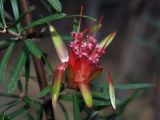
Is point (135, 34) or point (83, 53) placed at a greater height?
point (83, 53)

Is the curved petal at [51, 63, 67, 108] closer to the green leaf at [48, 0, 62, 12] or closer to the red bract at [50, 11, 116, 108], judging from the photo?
the red bract at [50, 11, 116, 108]

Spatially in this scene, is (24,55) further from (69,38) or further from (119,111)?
(119,111)

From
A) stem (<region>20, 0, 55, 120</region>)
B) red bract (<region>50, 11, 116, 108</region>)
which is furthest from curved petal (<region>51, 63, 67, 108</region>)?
stem (<region>20, 0, 55, 120</region>)

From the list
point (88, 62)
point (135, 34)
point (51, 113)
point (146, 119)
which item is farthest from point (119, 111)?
point (146, 119)

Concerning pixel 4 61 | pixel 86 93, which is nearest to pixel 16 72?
pixel 4 61

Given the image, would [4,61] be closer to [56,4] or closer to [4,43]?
[4,43]

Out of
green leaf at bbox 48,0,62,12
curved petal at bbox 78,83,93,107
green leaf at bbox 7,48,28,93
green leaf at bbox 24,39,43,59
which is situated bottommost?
curved petal at bbox 78,83,93,107
